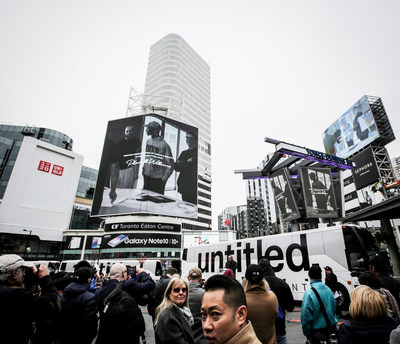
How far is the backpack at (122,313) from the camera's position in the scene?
2803 mm

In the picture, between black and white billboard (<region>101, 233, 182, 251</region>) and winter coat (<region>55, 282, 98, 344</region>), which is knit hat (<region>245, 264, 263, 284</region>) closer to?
winter coat (<region>55, 282, 98, 344</region>)

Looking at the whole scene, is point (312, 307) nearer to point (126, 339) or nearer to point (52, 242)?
point (126, 339)

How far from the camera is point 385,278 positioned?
384 centimetres

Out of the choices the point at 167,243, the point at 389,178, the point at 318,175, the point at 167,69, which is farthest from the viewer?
the point at 167,69

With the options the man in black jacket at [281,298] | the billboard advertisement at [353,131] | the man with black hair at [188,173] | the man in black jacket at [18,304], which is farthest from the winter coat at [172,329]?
the billboard advertisement at [353,131]

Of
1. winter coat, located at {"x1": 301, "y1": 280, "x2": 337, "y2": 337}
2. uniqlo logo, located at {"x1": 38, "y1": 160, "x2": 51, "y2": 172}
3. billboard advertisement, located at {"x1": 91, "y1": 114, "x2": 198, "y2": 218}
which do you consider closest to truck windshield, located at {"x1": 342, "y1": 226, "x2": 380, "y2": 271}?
winter coat, located at {"x1": 301, "y1": 280, "x2": 337, "y2": 337}

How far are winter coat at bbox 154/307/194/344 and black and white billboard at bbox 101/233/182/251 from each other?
39238mm

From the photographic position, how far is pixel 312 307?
3328 millimetres

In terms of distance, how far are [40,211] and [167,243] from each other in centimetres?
2570

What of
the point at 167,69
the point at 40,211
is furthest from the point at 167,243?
the point at 167,69

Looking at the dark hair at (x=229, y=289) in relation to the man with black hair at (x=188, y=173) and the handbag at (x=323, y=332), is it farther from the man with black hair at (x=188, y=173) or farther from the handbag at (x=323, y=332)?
the man with black hair at (x=188, y=173)

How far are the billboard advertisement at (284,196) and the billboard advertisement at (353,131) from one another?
2650 centimetres

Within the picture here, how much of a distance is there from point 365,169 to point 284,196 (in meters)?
27.0

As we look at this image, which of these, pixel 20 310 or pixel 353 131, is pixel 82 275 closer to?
pixel 20 310
